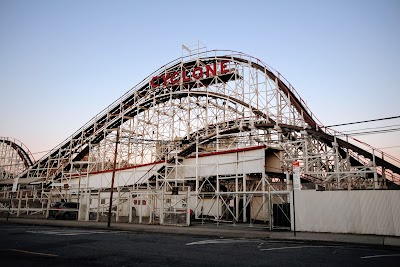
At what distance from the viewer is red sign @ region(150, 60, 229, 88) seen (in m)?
32.7

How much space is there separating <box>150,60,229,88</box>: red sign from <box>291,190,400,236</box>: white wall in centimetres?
1823

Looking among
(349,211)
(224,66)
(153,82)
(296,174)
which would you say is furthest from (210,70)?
(349,211)

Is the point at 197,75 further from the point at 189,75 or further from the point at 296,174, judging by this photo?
the point at 296,174

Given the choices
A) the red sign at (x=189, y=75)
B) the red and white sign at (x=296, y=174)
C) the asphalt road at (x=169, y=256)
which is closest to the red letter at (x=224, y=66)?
the red sign at (x=189, y=75)

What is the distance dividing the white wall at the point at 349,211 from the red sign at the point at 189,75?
718 inches

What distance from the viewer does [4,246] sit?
11.2m

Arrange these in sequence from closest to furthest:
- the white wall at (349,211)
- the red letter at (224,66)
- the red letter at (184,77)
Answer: the white wall at (349,211), the red letter at (224,66), the red letter at (184,77)

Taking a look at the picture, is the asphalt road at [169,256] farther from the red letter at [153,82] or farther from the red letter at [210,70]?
the red letter at [153,82]

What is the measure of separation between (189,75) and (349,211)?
24.5 m

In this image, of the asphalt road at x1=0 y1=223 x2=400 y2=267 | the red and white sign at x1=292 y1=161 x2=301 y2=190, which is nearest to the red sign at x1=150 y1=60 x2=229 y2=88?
the red and white sign at x1=292 y1=161 x2=301 y2=190

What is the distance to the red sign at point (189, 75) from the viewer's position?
32.7 metres

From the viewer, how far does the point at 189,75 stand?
36.2 meters

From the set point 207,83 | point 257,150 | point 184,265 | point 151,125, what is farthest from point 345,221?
point 151,125

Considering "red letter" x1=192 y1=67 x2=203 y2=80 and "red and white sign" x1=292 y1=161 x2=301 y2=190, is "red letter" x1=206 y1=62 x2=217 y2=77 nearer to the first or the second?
"red letter" x1=192 y1=67 x2=203 y2=80
